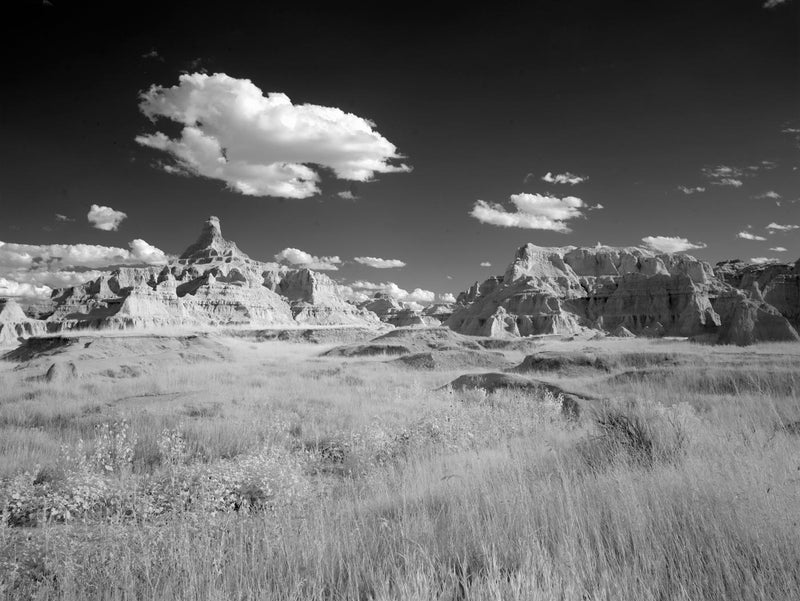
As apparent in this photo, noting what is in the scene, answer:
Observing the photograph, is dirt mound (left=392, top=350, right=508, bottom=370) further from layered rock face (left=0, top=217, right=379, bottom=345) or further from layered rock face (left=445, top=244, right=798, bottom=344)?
layered rock face (left=0, top=217, right=379, bottom=345)

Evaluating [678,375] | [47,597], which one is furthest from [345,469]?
[678,375]

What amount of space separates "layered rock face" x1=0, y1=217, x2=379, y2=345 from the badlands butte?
40 centimetres

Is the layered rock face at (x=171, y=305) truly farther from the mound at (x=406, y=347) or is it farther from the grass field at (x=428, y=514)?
the grass field at (x=428, y=514)

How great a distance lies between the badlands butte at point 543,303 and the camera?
75875 millimetres

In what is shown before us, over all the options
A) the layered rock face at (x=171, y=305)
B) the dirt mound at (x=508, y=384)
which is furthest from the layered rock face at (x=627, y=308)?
the layered rock face at (x=171, y=305)

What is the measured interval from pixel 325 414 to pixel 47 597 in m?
8.24

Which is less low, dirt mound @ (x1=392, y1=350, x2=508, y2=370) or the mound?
the mound

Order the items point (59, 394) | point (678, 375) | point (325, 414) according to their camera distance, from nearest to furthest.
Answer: point (325, 414)
point (59, 394)
point (678, 375)

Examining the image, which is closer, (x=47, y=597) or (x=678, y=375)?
(x=47, y=597)

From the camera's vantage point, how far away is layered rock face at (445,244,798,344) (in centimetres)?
4266

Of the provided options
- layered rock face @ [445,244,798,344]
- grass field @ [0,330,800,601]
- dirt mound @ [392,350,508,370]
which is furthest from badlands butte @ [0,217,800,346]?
grass field @ [0,330,800,601]

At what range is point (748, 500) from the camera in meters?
3.21

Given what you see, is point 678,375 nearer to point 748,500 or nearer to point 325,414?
point 325,414

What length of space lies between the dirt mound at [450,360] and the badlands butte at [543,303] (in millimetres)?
26465
